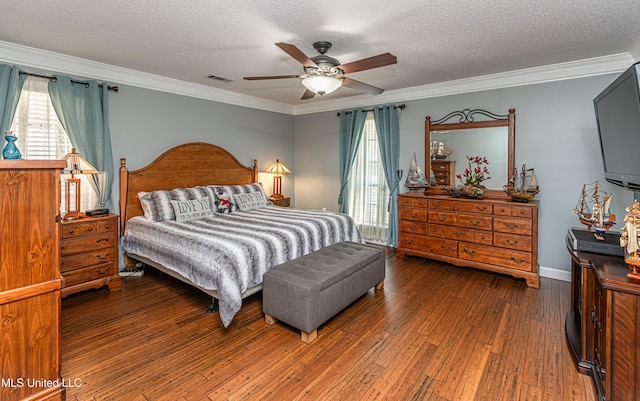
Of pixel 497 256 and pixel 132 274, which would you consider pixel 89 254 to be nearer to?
pixel 132 274

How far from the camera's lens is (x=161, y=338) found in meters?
2.61

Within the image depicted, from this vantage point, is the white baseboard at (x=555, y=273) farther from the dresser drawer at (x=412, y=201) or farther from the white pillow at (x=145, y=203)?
the white pillow at (x=145, y=203)

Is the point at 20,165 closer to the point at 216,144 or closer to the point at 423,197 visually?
the point at 216,144

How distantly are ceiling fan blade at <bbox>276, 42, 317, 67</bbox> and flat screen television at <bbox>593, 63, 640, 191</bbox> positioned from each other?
83.5 inches

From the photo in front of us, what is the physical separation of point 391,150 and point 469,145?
1.19m

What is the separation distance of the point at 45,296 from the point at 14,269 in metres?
0.22

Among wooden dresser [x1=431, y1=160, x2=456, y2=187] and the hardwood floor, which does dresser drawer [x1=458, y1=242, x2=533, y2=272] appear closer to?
the hardwood floor

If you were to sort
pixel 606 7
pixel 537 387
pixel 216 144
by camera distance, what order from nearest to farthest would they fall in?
pixel 537 387
pixel 606 7
pixel 216 144

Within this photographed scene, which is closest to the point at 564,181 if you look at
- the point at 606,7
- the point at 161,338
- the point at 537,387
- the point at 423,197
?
the point at 423,197

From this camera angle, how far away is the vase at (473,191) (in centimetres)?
417

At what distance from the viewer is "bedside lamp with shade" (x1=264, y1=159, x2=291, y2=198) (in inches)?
234

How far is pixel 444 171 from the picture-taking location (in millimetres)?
4789

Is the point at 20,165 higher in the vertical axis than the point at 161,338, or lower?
higher

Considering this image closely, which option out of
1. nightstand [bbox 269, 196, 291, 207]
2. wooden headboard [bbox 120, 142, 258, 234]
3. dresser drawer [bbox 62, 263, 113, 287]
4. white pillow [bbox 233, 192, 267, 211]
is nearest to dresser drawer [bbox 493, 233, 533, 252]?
white pillow [bbox 233, 192, 267, 211]
